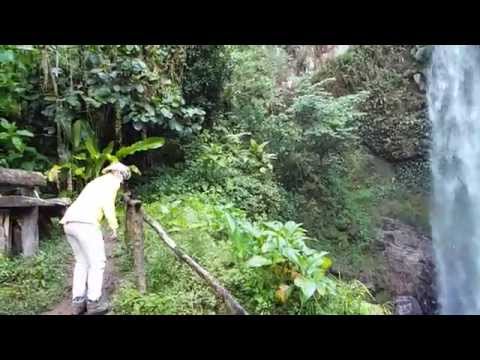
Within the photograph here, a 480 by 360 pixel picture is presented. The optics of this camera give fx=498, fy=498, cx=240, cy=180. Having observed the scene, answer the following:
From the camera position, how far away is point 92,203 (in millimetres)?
3025

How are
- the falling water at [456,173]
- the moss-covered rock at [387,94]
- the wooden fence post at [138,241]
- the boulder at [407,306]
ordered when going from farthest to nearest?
the moss-covered rock at [387,94] → the falling water at [456,173] → the boulder at [407,306] → the wooden fence post at [138,241]

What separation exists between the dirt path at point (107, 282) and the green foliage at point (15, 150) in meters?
1.10

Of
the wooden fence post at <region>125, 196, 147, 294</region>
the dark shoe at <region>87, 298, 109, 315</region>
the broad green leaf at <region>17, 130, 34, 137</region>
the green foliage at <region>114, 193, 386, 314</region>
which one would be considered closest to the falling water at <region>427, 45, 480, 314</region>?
the green foliage at <region>114, 193, 386, 314</region>

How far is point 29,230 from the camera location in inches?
143

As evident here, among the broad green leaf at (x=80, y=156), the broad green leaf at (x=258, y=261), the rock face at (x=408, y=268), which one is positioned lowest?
the rock face at (x=408, y=268)

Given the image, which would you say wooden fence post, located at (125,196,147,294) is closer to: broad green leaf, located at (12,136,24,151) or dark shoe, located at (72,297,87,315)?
dark shoe, located at (72,297,87,315)

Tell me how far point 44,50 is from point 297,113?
2.63 m

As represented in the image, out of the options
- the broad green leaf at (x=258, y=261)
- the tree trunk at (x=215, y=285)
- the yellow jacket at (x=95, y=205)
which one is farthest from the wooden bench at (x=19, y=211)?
the broad green leaf at (x=258, y=261)

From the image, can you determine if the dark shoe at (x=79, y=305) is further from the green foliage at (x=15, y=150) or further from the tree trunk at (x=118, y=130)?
the tree trunk at (x=118, y=130)

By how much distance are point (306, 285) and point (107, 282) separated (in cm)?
132

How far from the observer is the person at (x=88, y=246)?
116 inches

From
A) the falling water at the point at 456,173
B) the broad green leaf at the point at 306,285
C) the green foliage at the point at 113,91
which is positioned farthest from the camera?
the falling water at the point at 456,173
